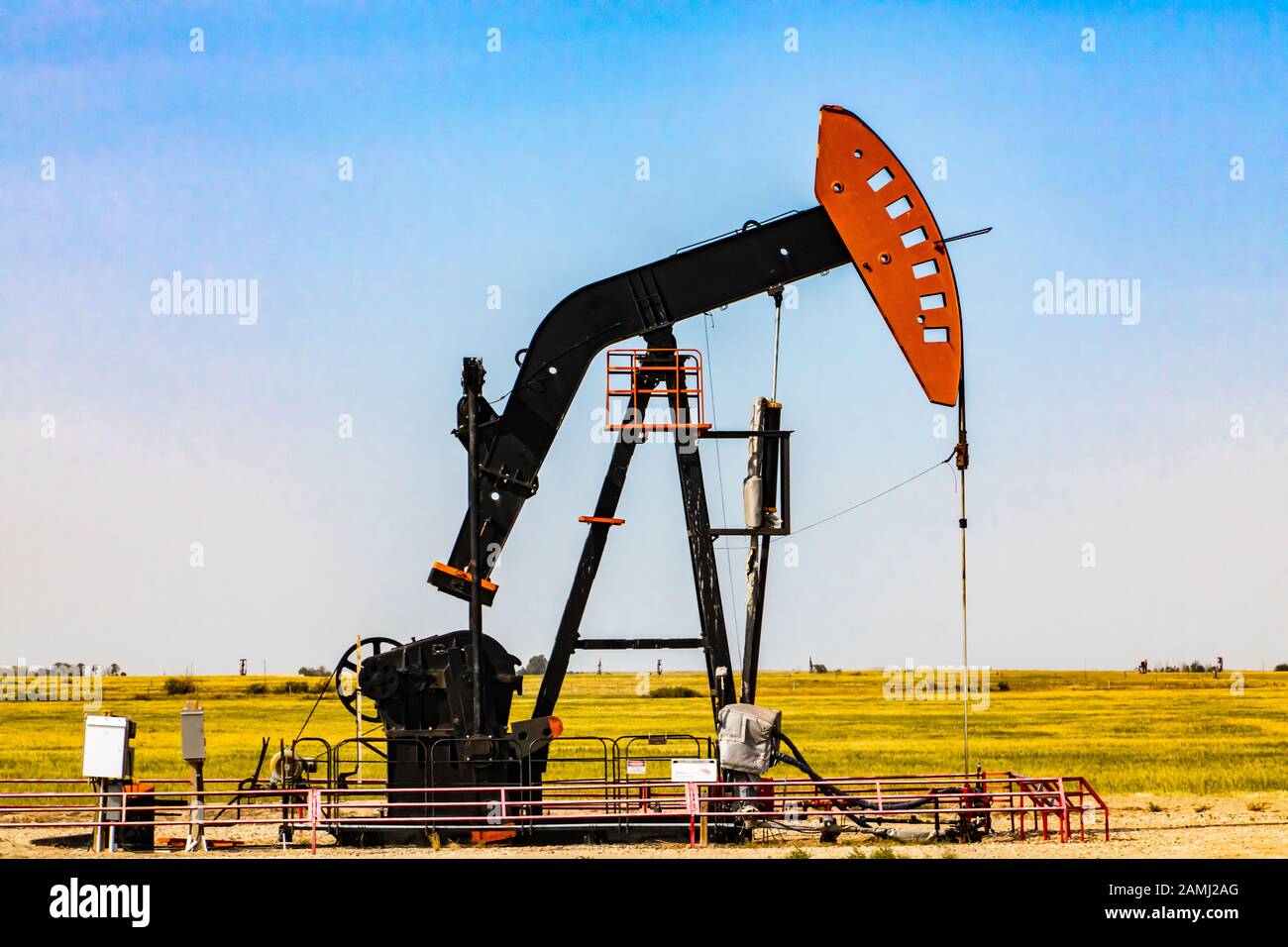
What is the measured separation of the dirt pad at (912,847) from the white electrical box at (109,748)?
2.90 ft

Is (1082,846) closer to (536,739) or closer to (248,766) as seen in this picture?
(536,739)

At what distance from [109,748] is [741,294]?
8378 mm

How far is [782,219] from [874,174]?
112 centimetres

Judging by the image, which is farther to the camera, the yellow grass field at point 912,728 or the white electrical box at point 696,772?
the yellow grass field at point 912,728

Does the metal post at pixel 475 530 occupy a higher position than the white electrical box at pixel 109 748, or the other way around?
the metal post at pixel 475 530

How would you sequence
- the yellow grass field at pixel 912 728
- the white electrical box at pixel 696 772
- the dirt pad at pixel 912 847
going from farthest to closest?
the yellow grass field at pixel 912 728
the white electrical box at pixel 696 772
the dirt pad at pixel 912 847

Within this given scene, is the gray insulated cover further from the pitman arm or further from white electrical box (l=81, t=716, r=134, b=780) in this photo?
white electrical box (l=81, t=716, r=134, b=780)

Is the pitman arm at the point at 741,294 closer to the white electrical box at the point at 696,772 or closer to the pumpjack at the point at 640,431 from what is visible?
the pumpjack at the point at 640,431

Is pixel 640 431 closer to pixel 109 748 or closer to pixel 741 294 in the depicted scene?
pixel 741 294

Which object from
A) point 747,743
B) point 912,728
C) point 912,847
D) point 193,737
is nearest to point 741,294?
point 747,743

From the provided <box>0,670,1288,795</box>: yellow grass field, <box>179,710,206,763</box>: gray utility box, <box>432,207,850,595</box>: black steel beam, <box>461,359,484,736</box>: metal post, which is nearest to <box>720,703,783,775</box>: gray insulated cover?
<box>461,359,484,736</box>: metal post

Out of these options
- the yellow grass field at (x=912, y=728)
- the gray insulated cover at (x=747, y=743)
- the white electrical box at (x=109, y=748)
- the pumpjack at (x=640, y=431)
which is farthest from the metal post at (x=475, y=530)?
the yellow grass field at (x=912, y=728)

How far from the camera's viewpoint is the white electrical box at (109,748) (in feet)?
57.7

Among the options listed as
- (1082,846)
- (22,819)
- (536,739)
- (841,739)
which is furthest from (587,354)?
(841,739)
